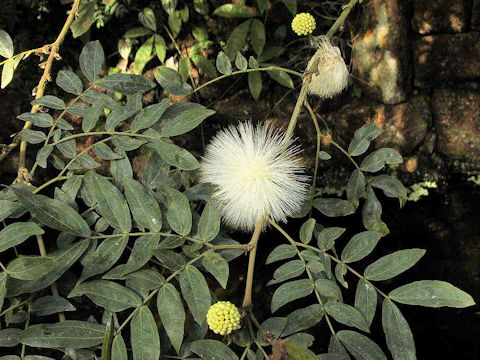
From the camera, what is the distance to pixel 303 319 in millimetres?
1328

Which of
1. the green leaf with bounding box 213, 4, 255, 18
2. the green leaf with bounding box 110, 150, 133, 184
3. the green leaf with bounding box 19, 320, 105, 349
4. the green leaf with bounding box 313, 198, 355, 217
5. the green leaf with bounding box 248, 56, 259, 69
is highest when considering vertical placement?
the green leaf with bounding box 213, 4, 255, 18

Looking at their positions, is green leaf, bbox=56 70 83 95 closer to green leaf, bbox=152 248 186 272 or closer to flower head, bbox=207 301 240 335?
green leaf, bbox=152 248 186 272

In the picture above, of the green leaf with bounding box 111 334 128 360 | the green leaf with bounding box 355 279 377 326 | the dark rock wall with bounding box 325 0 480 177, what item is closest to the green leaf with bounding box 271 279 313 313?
the green leaf with bounding box 355 279 377 326

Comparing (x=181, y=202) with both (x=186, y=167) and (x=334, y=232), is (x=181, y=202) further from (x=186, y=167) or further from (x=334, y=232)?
(x=334, y=232)

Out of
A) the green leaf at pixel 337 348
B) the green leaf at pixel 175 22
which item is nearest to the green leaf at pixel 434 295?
the green leaf at pixel 337 348

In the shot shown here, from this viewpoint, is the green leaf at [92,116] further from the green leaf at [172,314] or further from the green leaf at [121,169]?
the green leaf at [172,314]

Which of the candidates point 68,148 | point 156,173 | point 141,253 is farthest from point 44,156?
point 141,253

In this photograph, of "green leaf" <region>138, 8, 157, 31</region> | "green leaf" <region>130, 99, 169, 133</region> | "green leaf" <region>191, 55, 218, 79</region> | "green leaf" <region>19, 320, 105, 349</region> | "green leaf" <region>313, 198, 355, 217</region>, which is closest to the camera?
"green leaf" <region>19, 320, 105, 349</region>

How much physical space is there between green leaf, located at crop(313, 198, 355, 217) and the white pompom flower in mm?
204

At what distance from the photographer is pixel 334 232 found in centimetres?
140

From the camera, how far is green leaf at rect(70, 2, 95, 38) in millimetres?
1880

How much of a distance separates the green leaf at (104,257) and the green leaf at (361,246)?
56cm

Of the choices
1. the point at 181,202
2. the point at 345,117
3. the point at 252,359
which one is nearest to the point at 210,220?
the point at 181,202

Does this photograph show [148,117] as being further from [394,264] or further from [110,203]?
[394,264]
